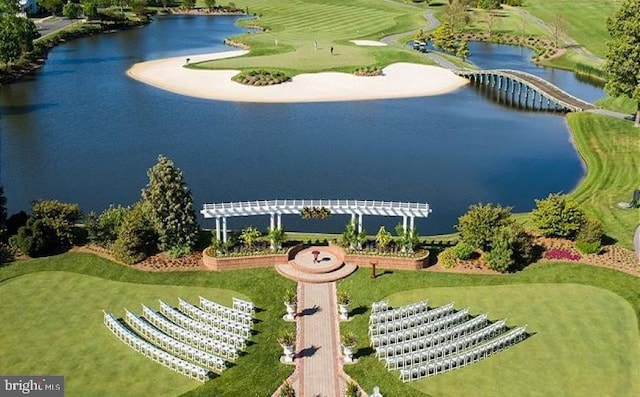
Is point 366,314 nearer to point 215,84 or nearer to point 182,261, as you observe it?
point 182,261

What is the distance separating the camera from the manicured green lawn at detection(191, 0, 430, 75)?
123 m

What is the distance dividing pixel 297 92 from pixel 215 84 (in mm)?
14962

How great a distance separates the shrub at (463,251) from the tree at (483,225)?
2.44 feet

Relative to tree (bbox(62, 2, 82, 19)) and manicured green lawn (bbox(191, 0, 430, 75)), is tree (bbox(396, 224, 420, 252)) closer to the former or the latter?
manicured green lawn (bbox(191, 0, 430, 75))

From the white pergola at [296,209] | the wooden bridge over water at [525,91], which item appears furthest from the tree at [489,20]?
the white pergola at [296,209]

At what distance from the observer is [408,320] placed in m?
39.3

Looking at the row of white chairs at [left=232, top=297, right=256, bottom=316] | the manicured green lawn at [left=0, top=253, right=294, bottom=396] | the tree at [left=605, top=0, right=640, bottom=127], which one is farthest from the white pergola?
the tree at [left=605, top=0, right=640, bottom=127]

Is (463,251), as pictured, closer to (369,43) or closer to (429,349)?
(429,349)

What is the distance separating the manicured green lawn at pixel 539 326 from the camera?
34594 mm

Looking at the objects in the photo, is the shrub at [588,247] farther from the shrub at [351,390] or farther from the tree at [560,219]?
the shrub at [351,390]

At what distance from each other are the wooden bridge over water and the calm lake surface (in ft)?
13.3

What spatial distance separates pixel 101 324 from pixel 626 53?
72.2 metres

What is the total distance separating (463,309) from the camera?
42250 millimetres

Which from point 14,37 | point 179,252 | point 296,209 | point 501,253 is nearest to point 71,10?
point 14,37
